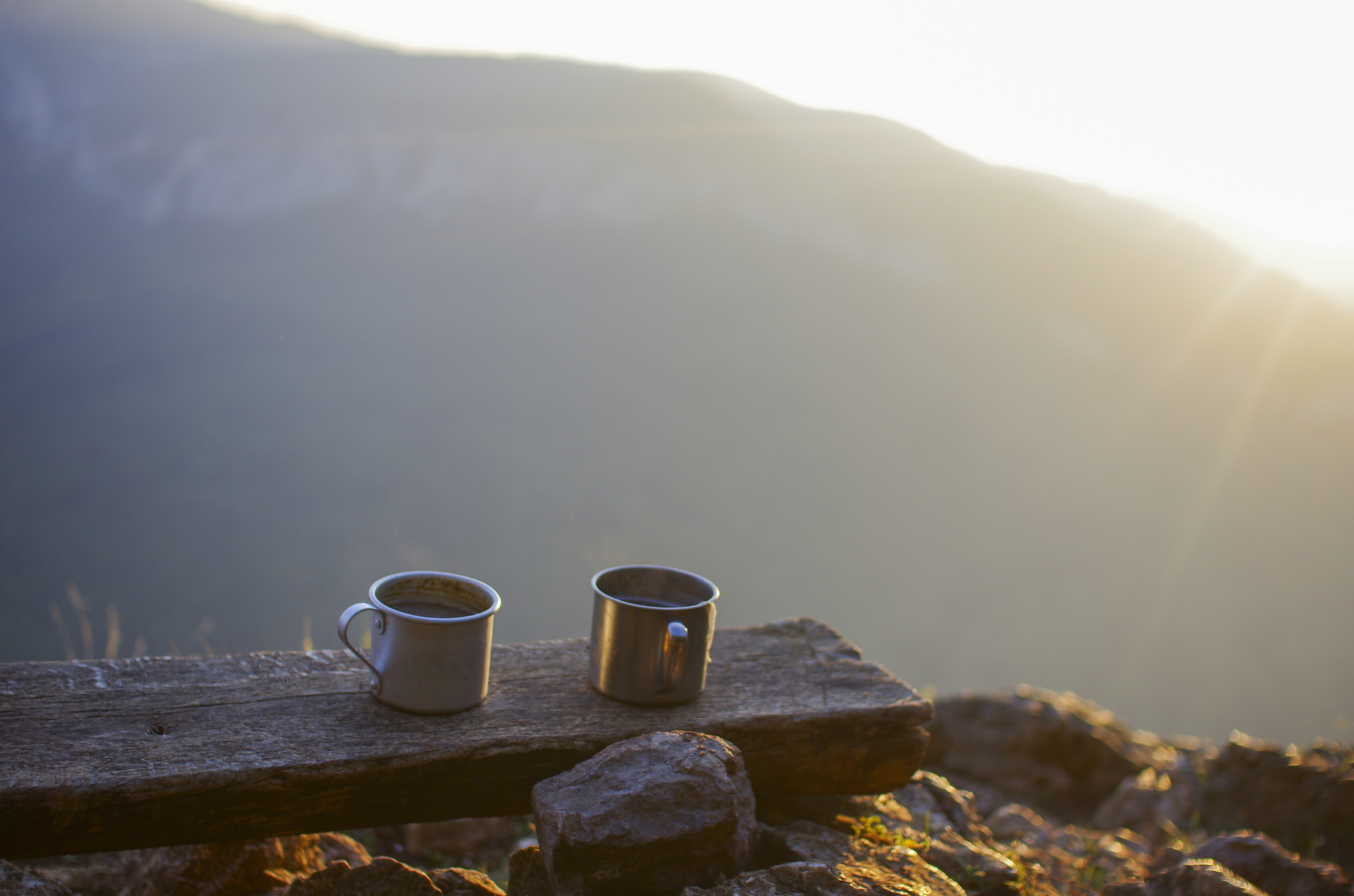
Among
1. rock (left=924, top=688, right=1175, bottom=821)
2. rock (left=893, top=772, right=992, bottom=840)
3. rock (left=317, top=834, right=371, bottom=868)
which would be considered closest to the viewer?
rock (left=317, top=834, right=371, bottom=868)

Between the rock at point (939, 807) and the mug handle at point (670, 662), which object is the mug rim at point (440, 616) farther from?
the rock at point (939, 807)

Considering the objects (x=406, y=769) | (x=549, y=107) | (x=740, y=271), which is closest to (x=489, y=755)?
(x=406, y=769)

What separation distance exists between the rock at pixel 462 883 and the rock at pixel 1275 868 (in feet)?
5.37

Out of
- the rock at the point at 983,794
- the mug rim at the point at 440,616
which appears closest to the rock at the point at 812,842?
the mug rim at the point at 440,616

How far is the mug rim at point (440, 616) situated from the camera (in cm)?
133

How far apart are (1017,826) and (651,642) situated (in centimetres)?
160

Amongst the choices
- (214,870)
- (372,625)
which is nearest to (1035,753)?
(372,625)

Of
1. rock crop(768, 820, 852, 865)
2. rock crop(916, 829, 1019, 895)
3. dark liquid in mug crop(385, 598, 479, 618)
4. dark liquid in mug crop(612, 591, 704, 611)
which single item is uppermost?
dark liquid in mug crop(612, 591, 704, 611)

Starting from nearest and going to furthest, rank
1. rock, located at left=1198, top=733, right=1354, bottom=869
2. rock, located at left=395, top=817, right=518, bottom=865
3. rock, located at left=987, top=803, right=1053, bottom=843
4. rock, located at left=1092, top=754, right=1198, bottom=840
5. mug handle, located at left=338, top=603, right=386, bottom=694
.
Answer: mug handle, located at left=338, top=603, right=386, bottom=694
rock, located at left=395, top=817, right=518, bottom=865
rock, located at left=987, top=803, right=1053, bottom=843
rock, located at left=1198, top=733, right=1354, bottom=869
rock, located at left=1092, top=754, right=1198, bottom=840

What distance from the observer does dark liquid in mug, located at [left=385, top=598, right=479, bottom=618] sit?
4.77 feet

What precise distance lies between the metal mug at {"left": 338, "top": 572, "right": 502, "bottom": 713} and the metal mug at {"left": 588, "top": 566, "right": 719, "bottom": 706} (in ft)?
0.70

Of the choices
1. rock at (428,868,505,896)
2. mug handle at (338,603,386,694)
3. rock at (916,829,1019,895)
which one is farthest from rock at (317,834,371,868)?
rock at (916,829,1019,895)

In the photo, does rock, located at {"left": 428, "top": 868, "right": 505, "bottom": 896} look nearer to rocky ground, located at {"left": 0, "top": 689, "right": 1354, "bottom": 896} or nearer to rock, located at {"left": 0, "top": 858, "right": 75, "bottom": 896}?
rocky ground, located at {"left": 0, "top": 689, "right": 1354, "bottom": 896}

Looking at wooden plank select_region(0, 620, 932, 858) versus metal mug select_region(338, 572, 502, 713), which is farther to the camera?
metal mug select_region(338, 572, 502, 713)
